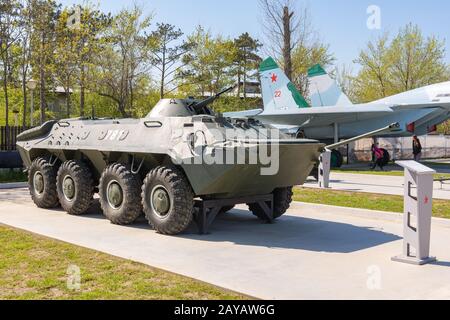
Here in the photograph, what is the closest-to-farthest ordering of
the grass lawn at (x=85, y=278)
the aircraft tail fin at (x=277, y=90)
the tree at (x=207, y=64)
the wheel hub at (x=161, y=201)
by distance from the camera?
the grass lawn at (x=85, y=278) < the wheel hub at (x=161, y=201) < the aircraft tail fin at (x=277, y=90) < the tree at (x=207, y=64)

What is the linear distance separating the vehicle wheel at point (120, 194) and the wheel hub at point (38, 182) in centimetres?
212

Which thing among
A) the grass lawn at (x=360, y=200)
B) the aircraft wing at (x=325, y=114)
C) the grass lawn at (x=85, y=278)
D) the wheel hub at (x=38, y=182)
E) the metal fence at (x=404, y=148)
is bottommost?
the grass lawn at (x=85, y=278)

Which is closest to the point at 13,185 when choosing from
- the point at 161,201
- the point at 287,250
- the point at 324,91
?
the point at 161,201

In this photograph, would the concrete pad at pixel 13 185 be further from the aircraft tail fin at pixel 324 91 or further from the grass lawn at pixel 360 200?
the aircraft tail fin at pixel 324 91

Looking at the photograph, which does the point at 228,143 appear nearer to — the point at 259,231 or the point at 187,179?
the point at 187,179

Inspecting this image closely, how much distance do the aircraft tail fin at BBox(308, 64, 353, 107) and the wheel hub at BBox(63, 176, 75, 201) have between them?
61.5ft

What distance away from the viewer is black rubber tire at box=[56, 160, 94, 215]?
970 cm

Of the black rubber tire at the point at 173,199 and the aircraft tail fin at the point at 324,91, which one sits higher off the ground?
the aircraft tail fin at the point at 324,91

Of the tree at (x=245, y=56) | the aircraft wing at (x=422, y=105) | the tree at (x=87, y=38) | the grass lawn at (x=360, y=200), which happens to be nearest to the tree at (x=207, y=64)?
the tree at (x=245, y=56)

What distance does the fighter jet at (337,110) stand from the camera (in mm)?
23672

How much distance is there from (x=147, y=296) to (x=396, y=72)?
37095mm

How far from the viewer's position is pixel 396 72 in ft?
128

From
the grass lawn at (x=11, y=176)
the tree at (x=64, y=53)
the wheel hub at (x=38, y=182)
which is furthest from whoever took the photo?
the tree at (x=64, y=53)
